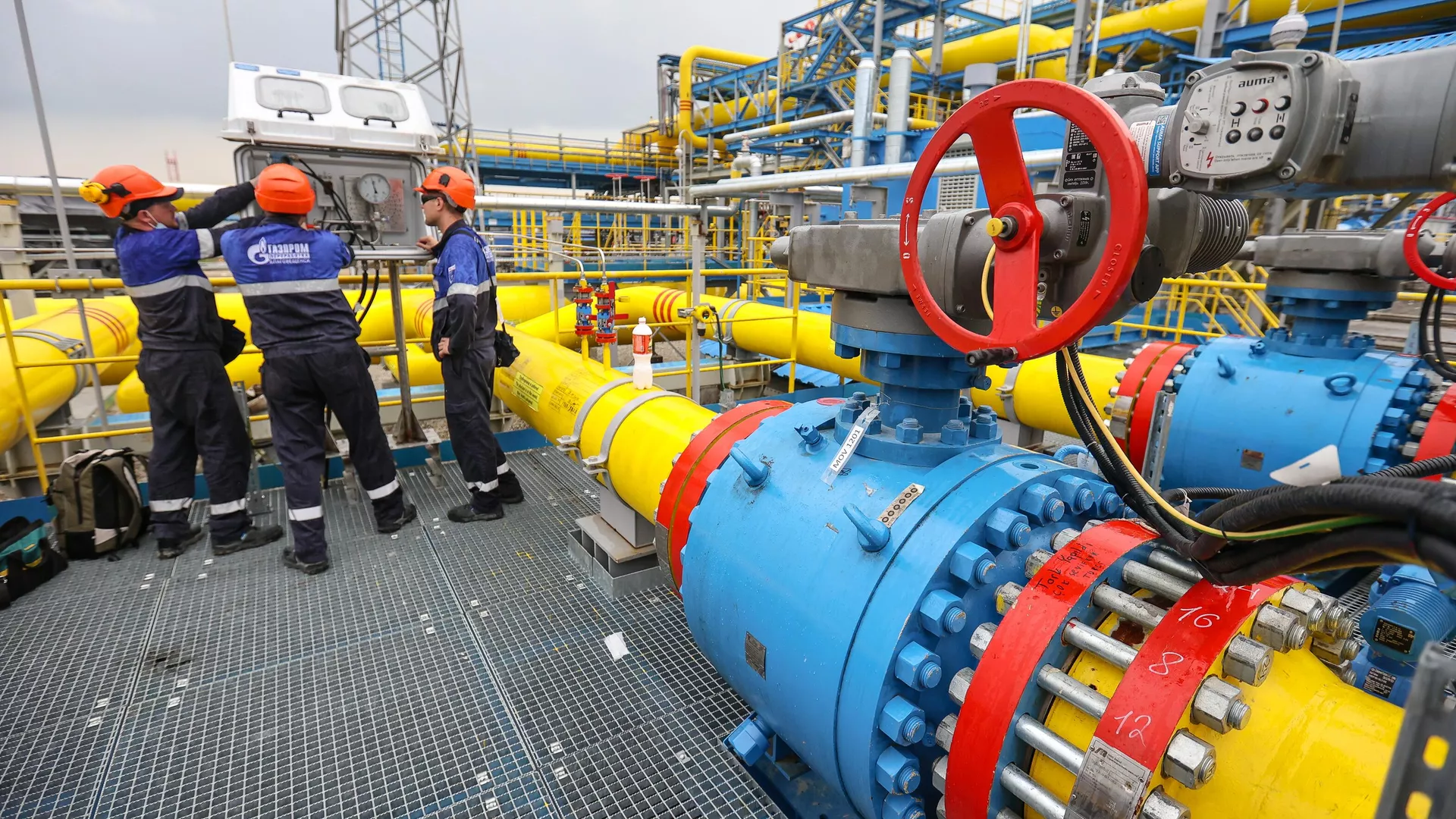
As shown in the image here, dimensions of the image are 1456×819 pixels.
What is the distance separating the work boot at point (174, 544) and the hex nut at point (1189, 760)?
12.6 ft

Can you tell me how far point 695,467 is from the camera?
2.02m

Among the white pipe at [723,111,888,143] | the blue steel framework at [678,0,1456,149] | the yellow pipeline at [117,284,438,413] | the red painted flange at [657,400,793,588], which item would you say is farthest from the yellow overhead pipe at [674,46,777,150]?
the red painted flange at [657,400,793,588]

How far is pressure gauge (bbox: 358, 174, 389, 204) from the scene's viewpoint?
149 inches

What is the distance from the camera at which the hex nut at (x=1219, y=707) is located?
938mm

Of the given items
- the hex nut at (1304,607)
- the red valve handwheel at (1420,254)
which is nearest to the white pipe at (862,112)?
the red valve handwheel at (1420,254)

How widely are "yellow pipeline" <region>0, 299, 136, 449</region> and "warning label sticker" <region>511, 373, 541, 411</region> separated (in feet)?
6.51

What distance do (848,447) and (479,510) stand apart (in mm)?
2607

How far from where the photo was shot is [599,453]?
291 centimetres

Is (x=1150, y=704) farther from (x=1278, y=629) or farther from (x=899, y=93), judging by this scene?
(x=899, y=93)

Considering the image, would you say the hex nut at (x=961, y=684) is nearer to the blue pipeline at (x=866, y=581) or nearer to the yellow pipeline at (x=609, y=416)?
the blue pipeline at (x=866, y=581)

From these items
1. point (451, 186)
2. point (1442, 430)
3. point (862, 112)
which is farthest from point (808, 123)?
point (1442, 430)

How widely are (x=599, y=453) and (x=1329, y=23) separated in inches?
420

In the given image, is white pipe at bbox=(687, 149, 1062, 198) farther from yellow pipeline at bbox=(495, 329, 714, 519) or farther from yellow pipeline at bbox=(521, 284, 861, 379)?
yellow pipeline at bbox=(521, 284, 861, 379)

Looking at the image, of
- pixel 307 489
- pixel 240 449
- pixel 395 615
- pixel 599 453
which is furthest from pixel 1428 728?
pixel 240 449
